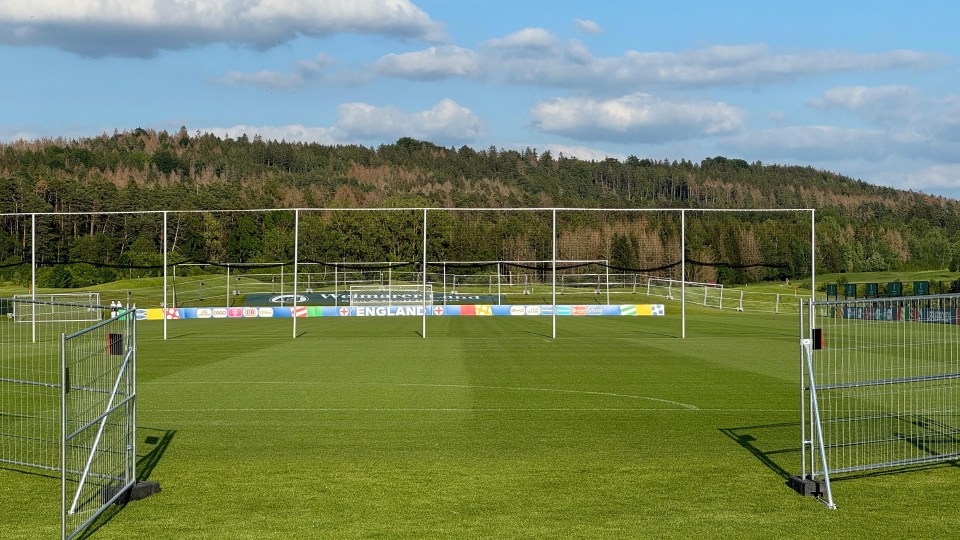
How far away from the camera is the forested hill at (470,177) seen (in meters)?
138

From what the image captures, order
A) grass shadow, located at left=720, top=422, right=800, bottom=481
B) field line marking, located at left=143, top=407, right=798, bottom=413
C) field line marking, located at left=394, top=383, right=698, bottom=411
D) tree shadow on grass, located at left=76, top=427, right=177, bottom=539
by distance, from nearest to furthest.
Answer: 1. tree shadow on grass, located at left=76, top=427, right=177, bottom=539
2. grass shadow, located at left=720, top=422, right=800, bottom=481
3. field line marking, located at left=143, top=407, right=798, bottom=413
4. field line marking, located at left=394, top=383, right=698, bottom=411

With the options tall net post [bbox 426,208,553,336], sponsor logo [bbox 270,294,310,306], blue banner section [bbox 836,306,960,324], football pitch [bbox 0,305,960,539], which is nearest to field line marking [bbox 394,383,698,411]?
football pitch [bbox 0,305,960,539]

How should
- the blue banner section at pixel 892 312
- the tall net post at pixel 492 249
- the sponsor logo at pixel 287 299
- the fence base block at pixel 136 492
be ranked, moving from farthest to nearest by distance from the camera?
the tall net post at pixel 492 249, the sponsor logo at pixel 287 299, the blue banner section at pixel 892 312, the fence base block at pixel 136 492

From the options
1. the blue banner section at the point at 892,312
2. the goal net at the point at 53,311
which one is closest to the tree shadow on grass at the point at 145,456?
the goal net at the point at 53,311

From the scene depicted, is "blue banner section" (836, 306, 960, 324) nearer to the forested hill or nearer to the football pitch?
the football pitch

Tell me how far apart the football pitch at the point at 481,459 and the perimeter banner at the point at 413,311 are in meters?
20.0

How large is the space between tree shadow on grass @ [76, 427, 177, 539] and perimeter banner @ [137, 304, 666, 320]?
2871cm

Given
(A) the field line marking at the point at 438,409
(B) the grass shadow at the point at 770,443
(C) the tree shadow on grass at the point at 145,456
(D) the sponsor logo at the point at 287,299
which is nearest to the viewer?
(C) the tree shadow on grass at the point at 145,456

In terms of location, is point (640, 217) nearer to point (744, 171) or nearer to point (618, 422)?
point (744, 171)

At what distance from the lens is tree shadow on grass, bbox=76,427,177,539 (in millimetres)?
8555

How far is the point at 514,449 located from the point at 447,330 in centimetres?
2379

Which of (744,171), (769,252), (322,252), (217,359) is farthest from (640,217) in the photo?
(217,359)

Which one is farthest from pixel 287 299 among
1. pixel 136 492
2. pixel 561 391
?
pixel 136 492

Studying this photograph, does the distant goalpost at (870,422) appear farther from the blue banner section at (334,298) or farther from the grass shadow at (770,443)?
the blue banner section at (334,298)
